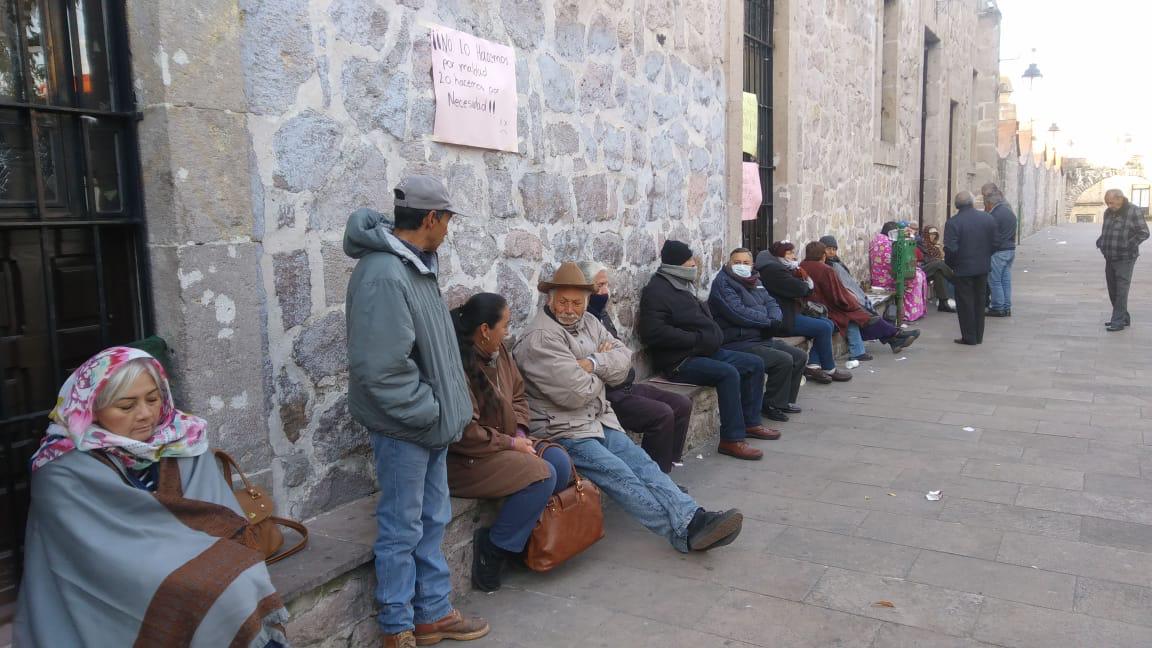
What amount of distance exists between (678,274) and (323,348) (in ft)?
8.98

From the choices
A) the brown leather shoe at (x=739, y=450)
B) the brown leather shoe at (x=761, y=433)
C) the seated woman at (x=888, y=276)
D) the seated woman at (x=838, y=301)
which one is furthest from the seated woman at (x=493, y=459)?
the seated woman at (x=888, y=276)

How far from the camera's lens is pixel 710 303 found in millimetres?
6258

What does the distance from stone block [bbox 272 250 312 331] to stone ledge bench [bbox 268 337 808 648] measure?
0.79 metres

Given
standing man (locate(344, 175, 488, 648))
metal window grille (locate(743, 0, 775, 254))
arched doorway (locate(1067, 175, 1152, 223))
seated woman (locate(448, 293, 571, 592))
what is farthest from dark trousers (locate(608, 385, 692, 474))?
arched doorway (locate(1067, 175, 1152, 223))

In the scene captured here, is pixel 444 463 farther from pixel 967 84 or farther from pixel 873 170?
pixel 967 84

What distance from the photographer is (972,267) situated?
9211mm

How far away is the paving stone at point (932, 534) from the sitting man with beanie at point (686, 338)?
1.28 m

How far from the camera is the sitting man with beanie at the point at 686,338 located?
544 cm

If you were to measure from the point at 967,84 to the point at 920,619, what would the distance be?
16.1 meters

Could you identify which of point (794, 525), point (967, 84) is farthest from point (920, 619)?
point (967, 84)

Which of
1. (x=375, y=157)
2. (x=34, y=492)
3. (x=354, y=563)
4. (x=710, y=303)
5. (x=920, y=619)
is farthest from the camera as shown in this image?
(x=710, y=303)

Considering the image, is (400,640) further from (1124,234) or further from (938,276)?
(938,276)

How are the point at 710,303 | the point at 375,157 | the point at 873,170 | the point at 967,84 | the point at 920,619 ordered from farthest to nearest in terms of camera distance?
1. the point at 967,84
2. the point at 873,170
3. the point at 710,303
4. the point at 375,157
5. the point at 920,619

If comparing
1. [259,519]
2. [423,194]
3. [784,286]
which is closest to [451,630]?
[259,519]
